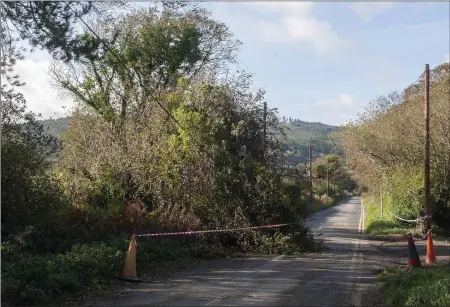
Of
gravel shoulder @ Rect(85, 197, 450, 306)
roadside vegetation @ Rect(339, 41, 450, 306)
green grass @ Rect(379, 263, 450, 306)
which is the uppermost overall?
roadside vegetation @ Rect(339, 41, 450, 306)

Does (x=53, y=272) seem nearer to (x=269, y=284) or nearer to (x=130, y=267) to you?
(x=130, y=267)

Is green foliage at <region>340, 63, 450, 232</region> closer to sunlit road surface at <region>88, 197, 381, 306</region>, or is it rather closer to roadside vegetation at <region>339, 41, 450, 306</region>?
roadside vegetation at <region>339, 41, 450, 306</region>

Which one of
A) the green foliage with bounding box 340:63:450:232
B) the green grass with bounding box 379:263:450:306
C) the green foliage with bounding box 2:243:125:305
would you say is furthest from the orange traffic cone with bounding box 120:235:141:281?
the green foliage with bounding box 340:63:450:232

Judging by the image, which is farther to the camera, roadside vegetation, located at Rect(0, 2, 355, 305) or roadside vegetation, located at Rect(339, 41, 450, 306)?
roadside vegetation, located at Rect(339, 41, 450, 306)

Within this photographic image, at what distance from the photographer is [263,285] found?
11359 millimetres

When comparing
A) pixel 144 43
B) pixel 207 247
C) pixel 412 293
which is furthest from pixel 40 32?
pixel 144 43

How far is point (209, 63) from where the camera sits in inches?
1206

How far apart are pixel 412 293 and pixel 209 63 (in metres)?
22.9

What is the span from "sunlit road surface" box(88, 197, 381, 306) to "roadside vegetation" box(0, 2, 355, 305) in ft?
3.69

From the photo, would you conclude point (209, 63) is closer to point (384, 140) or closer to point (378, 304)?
point (384, 140)

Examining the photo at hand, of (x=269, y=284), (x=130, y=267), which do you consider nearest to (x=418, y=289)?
(x=269, y=284)

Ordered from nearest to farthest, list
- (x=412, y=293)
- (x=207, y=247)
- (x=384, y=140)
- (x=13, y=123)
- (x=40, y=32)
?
(x=412, y=293), (x=40, y=32), (x=13, y=123), (x=207, y=247), (x=384, y=140)

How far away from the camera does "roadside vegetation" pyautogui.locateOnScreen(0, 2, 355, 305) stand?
39.0 ft

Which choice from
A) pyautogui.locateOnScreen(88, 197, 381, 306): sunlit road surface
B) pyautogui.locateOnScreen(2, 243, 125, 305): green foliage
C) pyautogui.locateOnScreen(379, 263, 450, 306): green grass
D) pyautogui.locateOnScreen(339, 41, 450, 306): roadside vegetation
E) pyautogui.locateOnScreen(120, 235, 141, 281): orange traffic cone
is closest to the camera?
pyautogui.locateOnScreen(379, 263, 450, 306): green grass
